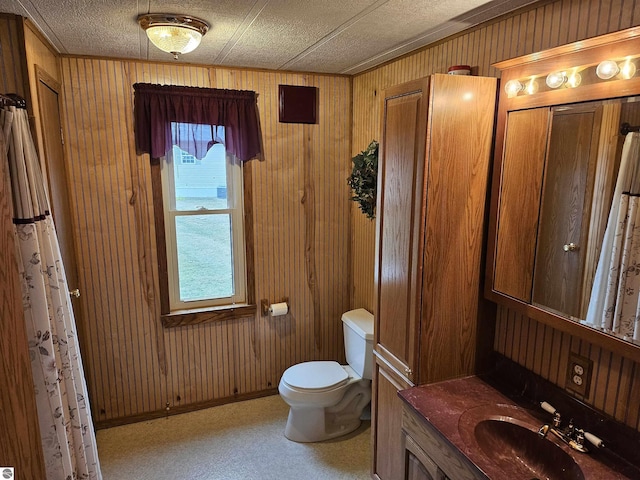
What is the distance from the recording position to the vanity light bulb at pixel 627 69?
1335 millimetres

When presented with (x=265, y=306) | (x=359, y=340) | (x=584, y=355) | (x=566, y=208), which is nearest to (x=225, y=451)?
(x=265, y=306)

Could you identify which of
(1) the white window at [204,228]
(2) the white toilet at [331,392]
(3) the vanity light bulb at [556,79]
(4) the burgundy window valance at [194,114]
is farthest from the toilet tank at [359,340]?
(3) the vanity light bulb at [556,79]

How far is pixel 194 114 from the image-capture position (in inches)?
108

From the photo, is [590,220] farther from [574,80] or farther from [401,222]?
[401,222]

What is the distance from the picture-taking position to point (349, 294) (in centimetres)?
340

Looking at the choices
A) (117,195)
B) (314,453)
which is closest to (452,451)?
(314,453)

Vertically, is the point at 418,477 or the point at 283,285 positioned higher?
the point at 283,285

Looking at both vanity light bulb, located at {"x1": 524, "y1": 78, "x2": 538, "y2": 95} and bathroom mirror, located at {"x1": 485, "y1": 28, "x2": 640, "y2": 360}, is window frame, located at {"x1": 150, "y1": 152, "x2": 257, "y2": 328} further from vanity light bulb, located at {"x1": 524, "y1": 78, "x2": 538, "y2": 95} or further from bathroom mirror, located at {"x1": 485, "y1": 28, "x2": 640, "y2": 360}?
vanity light bulb, located at {"x1": 524, "y1": 78, "x2": 538, "y2": 95}

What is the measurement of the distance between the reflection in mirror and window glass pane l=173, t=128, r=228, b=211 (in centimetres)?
204

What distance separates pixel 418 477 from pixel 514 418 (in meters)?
0.50

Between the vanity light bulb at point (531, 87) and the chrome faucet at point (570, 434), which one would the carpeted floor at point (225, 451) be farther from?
the vanity light bulb at point (531, 87)

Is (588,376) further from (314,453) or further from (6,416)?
(6,416)

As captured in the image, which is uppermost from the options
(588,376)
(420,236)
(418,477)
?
(420,236)

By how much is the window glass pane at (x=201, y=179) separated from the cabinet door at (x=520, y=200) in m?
1.88
